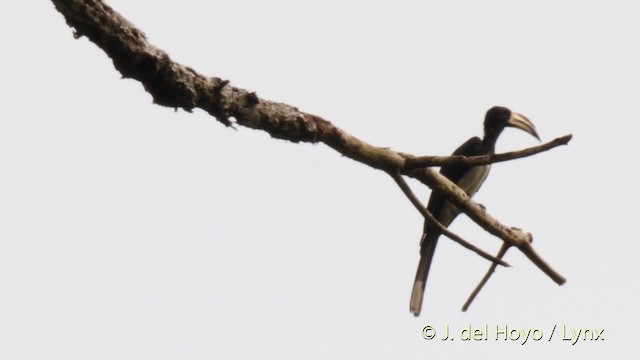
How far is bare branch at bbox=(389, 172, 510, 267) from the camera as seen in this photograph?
2.80 meters

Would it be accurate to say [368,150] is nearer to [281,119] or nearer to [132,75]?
[281,119]

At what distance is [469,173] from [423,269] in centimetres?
112

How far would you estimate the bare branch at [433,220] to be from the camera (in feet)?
9.18

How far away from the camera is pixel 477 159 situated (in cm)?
279

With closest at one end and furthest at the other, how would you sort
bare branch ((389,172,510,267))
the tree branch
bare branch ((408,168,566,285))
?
the tree branch → bare branch ((389,172,510,267)) → bare branch ((408,168,566,285))

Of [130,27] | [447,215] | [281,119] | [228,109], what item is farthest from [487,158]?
[447,215]

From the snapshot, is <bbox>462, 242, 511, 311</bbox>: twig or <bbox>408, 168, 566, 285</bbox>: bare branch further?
<bbox>462, 242, 511, 311</bbox>: twig

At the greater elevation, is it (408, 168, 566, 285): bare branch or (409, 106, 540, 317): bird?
(409, 106, 540, 317): bird

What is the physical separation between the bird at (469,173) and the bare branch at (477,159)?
8.16ft

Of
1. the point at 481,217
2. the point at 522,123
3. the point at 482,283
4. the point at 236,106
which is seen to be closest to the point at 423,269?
the point at 522,123

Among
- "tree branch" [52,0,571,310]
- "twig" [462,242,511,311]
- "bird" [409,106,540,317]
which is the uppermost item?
"bird" [409,106,540,317]

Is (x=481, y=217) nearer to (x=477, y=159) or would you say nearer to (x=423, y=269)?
(x=477, y=159)

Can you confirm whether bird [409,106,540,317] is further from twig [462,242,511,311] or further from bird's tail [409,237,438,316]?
twig [462,242,511,311]

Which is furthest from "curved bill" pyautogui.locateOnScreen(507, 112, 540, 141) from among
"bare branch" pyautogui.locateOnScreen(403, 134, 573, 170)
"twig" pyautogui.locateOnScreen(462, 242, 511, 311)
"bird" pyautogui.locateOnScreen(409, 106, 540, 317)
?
"bare branch" pyautogui.locateOnScreen(403, 134, 573, 170)
